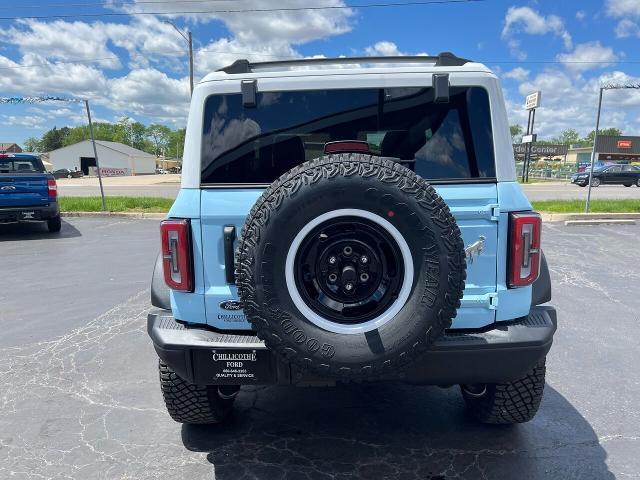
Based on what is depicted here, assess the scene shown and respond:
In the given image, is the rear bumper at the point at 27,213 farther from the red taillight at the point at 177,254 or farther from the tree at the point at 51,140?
the tree at the point at 51,140

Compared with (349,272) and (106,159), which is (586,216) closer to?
(349,272)

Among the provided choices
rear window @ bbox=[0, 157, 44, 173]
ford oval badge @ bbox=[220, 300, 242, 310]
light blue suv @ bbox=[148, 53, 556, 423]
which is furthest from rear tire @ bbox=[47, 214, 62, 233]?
ford oval badge @ bbox=[220, 300, 242, 310]

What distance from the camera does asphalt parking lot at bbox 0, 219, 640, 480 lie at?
8.73 feet

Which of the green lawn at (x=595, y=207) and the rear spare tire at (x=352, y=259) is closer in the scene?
the rear spare tire at (x=352, y=259)

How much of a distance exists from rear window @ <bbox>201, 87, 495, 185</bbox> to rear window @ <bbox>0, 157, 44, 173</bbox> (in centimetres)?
1008

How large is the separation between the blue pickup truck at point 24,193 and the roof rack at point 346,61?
363 inches

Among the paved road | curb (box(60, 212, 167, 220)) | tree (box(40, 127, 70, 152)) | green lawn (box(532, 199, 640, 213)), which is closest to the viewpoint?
green lawn (box(532, 199, 640, 213))

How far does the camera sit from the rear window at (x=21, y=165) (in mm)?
10656

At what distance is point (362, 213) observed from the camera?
2.06 meters

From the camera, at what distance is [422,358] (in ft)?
7.43

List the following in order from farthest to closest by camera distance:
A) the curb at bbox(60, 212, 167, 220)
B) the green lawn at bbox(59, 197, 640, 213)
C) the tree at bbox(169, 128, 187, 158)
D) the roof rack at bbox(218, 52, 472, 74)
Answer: the tree at bbox(169, 128, 187, 158)
the curb at bbox(60, 212, 167, 220)
the green lawn at bbox(59, 197, 640, 213)
the roof rack at bbox(218, 52, 472, 74)

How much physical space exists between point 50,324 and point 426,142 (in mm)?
4428

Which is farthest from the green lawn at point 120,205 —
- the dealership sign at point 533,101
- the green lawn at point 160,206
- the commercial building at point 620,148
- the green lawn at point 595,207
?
the commercial building at point 620,148

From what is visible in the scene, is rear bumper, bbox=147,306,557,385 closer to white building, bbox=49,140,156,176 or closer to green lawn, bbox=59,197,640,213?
green lawn, bbox=59,197,640,213
